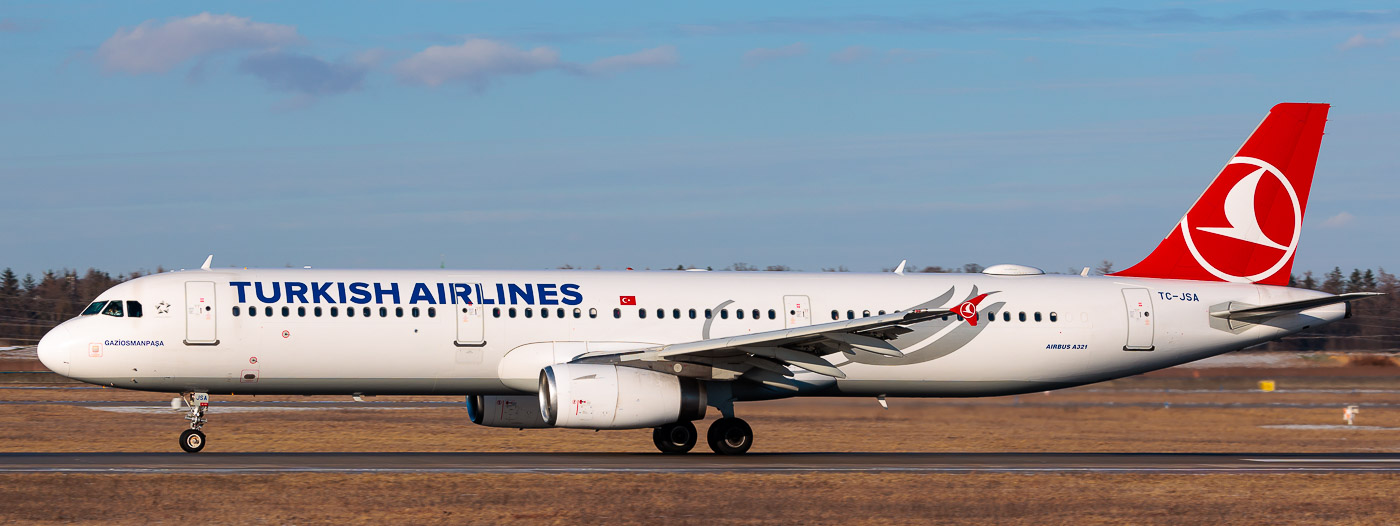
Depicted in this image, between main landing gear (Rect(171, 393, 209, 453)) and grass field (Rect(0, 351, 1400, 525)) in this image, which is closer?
grass field (Rect(0, 351, 1400, 525))

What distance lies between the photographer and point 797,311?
2781cm

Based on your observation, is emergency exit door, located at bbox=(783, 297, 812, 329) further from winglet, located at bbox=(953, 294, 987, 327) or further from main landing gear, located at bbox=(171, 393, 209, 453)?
main landing gear, located at bbox=(171, 393, 209, 453)

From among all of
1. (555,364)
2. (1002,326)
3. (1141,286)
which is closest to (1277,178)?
(1141,286)

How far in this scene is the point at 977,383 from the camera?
28.7 m

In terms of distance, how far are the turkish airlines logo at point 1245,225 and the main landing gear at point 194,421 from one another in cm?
1955

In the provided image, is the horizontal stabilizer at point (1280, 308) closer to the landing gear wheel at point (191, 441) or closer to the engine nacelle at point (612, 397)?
the engine nacelle at point (612, 397)

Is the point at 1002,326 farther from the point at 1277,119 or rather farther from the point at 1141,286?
the point at 1277,119

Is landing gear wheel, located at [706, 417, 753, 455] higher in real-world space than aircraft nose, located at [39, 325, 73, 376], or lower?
lower

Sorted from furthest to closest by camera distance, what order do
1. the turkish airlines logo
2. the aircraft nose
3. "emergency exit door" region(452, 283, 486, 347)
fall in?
1. the turkish airlines logo
2. "emergency exit door" region(452, 283, 486, 347)
3. the aircraft nose

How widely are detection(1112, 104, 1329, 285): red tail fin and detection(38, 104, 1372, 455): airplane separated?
0.13ft

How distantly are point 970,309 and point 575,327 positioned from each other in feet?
24.1

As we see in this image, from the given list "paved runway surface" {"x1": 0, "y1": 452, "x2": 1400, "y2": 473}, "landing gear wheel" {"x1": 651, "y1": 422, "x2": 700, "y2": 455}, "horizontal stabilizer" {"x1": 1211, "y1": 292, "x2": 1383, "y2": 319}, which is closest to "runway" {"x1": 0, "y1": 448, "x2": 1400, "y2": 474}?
"paved runway surface" {"x1": 0, "y1": 452, "x2": 1400, "y2": 473}

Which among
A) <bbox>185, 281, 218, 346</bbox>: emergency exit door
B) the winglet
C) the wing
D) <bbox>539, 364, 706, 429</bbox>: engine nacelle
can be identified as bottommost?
<bbox>539, 364, 706, 429</bbox>: engine nacelle

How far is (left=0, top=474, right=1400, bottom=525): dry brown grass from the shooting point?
691 inches
